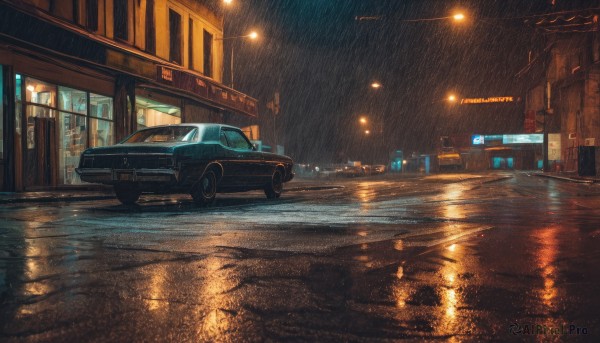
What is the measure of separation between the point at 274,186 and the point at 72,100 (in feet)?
28.7

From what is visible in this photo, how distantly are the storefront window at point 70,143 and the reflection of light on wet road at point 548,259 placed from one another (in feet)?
51.4

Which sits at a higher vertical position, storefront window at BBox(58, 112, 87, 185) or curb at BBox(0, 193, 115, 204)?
storefront window at BBox(58, 112, 87, 185)

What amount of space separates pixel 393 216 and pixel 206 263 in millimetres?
4954

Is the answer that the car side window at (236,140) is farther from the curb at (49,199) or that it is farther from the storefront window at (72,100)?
the storefront window at (72,100)

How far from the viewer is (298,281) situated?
4324 millimetres

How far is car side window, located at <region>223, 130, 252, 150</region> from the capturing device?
509 inches

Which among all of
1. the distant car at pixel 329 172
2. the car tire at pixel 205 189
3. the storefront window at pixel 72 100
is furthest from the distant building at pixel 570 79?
the car tire at pixel 205 189

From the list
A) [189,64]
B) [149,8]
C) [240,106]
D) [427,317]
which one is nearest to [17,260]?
[427,317]

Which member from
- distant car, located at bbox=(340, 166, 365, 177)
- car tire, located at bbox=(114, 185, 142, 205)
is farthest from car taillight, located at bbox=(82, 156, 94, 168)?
distant car, located at bbox=(340, 166, 365, 177)

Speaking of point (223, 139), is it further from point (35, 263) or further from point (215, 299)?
point (215, 299)

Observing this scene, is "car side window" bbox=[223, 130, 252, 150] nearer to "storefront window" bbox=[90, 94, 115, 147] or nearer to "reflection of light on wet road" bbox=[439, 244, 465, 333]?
"reflection of light on wet road" bbox=[439, 244, 465, 333]

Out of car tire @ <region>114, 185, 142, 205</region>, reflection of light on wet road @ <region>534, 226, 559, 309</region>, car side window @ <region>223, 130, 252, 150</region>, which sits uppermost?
car side window @ <region>223, 130, 252, 150</region>

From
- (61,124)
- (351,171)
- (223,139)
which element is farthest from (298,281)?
(351,171)

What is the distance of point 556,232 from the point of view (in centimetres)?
730
